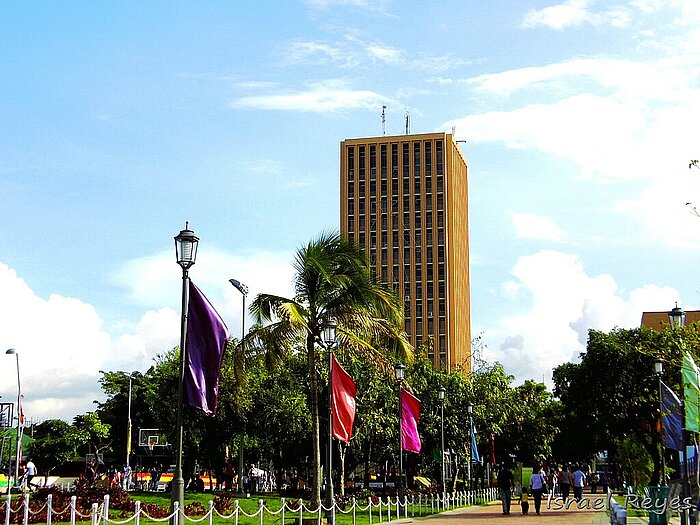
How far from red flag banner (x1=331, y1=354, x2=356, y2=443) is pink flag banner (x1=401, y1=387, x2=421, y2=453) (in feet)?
19.2

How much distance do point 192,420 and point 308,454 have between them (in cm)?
1819

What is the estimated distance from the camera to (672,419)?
→ 66.9 feet

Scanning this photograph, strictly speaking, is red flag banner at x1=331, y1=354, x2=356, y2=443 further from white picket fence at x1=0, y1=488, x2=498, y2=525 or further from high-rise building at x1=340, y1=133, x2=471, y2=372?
high-rise building at x1=340, y1=133, x2=471, y2=372

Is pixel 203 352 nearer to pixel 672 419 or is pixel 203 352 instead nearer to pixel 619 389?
pixel 672 419

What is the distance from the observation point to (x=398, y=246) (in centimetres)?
12250

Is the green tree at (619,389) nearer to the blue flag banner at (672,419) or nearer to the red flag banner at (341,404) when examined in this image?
the red flag banner at (341,404)

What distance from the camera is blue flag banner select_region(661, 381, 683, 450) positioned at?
65.6 ft

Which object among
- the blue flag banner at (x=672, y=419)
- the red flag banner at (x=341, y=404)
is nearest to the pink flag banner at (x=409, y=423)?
the red flag banner at (x=341, y=404)

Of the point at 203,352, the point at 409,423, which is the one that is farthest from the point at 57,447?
the point at 203,352

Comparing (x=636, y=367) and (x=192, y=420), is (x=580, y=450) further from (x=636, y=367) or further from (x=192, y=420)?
(x=192, y=420)

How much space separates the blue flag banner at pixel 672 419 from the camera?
20.0m

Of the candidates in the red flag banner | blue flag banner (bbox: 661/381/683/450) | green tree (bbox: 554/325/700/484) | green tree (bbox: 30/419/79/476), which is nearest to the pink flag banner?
the red flag banner

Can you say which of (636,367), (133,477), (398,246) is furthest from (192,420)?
(398,246)

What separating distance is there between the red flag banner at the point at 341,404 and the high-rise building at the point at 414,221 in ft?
301
